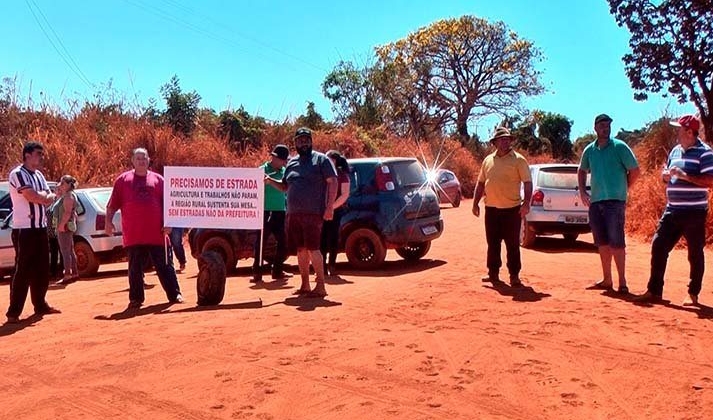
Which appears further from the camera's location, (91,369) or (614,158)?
(614,158)

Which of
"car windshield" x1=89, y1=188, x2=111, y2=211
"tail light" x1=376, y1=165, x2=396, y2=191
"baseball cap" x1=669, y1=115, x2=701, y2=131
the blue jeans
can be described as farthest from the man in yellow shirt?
"car windshield" x1=89, y1=188, x2=111, y2=211

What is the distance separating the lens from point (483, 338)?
553 centimetres

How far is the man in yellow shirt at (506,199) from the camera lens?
26.5ft

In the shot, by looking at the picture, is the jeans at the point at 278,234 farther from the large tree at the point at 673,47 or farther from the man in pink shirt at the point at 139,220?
the large tree at the point at 673,47

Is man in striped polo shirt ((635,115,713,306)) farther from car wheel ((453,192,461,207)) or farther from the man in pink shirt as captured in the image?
car wheel ((453,192,461,207))

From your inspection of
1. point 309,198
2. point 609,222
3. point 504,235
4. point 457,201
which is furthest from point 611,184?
point 457,201

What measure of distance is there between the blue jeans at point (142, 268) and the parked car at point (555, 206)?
6.96m

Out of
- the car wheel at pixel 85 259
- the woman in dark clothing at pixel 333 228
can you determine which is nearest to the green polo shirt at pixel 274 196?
the woman in dark clothing at pixel 333 228

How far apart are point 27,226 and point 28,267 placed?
42 centimetres

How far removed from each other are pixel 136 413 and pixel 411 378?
1689mm

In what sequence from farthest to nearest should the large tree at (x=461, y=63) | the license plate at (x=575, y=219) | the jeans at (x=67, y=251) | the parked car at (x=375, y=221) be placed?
the large tree at (x=461, y=63) < the license plate at (x=575, y=219) < the jeans at (x=67, y=251) < the parked car at (x=375, y=221)

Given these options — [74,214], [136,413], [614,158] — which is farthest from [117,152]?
[136,413]

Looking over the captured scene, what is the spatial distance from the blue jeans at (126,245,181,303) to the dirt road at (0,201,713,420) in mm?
208

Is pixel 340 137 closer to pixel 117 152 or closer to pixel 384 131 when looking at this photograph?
pixel 384 131
